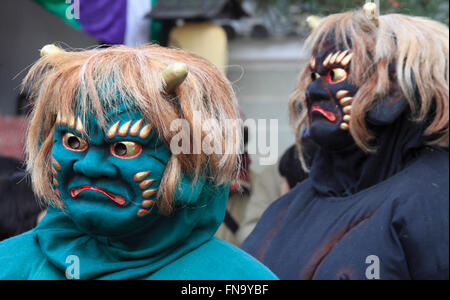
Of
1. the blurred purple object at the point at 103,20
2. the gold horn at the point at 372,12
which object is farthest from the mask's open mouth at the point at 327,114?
the blurred purple object at the point at 103,20

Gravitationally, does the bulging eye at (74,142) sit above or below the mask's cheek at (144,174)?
above

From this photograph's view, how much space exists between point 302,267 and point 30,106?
0.99m

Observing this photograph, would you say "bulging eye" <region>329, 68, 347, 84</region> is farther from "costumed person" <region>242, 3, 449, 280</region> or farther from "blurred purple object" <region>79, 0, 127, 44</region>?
"blurred purple object" <region>79, 0, 127, 44</region>

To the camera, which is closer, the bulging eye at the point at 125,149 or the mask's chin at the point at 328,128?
the bulging eye at the point at 125,149

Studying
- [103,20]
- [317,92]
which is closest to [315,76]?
[317,92]

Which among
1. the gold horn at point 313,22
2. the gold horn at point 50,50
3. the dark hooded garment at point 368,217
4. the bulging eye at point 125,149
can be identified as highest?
the gold horn at point 50,50

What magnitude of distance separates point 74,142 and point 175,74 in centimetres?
27

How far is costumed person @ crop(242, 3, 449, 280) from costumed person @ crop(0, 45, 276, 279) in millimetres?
583

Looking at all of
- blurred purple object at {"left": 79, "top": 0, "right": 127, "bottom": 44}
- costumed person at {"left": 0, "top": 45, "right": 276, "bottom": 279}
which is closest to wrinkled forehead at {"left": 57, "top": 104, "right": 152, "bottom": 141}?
costumed person at {"left": 0, "top": 45, "right": 276, "bottom": 279}

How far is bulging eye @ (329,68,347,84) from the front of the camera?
7.14 feet

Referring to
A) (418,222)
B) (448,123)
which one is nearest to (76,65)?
(418,222)

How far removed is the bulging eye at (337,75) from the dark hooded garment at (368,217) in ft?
0.70

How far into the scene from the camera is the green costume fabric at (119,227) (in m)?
1.39

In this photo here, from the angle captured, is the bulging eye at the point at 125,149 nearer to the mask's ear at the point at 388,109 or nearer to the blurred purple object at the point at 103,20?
the mask's ear at the point at 388,109
